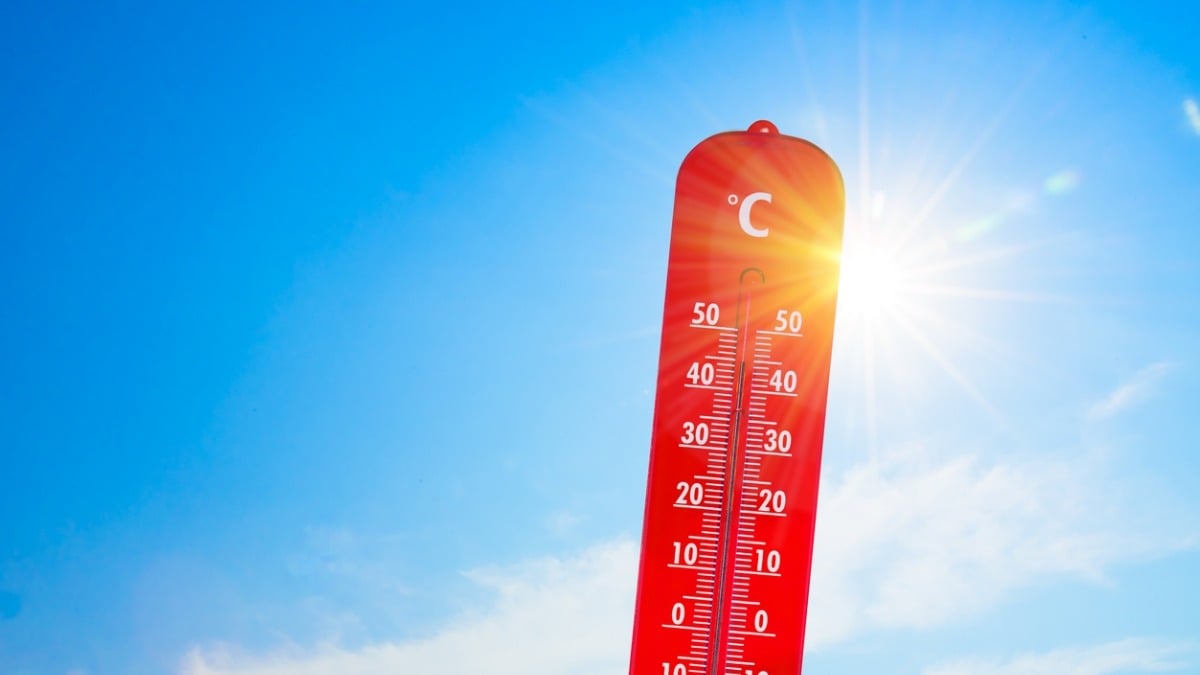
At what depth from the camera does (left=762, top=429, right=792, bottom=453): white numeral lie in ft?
23.7

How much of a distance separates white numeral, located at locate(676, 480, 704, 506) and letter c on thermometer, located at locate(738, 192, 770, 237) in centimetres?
138

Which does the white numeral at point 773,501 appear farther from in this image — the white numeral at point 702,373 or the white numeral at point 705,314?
the white numeral at point 705,314

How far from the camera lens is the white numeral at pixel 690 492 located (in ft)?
23.6

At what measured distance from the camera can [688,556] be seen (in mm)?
7160

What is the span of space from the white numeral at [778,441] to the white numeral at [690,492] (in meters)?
0.41

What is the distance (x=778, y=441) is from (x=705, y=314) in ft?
2.57

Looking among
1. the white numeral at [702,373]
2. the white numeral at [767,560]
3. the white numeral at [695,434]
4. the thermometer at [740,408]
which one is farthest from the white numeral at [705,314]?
the white numeral at [767,560]

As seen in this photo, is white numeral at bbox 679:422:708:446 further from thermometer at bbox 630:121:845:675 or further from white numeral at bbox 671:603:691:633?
white numeral at bbox 671:603:691:633

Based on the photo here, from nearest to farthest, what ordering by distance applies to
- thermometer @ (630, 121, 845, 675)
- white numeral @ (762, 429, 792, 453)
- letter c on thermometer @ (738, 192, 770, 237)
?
thermometer @ (630, 121, 845, 675)
white numeral @ (762, 429, 792, 453)
letter c on thermometer @ (738, 192, 770, 237)

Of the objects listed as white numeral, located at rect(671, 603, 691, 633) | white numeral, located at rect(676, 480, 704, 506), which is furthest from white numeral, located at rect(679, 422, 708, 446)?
white numeral, located at rect(671, 603, 691, 633)

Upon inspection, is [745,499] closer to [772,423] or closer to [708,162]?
[772,423]

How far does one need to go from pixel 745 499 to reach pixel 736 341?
0.85 m

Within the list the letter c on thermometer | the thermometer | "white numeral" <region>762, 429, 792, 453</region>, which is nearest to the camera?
the thermometer

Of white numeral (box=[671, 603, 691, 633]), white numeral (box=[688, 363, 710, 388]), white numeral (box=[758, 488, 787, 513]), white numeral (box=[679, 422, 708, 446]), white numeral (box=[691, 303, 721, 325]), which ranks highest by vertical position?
white numeral (box=[691, 303, 721, 325])
